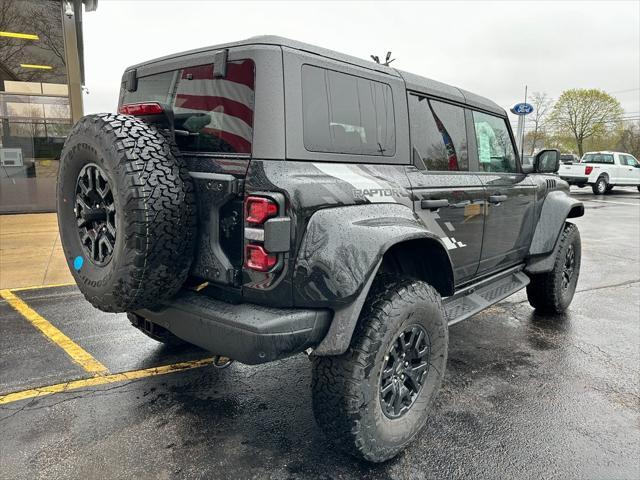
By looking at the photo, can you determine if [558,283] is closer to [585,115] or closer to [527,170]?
[527,170]

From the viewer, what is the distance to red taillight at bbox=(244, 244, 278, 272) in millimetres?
2074

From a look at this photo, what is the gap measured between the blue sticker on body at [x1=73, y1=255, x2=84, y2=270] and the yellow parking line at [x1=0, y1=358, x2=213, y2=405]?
3.44 feet

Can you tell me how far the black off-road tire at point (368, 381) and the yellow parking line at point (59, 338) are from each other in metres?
1.86

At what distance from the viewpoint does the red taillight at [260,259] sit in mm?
2074

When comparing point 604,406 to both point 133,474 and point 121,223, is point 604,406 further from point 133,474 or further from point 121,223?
point 121,223

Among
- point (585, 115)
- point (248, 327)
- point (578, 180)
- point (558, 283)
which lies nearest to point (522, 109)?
point (578, 180)

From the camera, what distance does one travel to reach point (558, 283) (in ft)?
14.7

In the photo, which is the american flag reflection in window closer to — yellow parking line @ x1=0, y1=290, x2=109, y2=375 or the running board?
the running board

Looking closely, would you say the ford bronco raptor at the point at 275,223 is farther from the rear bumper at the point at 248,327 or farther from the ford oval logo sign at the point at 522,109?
the ford oval logo sign at the point at 522,109

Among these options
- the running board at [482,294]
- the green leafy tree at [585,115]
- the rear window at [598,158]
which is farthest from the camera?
the green leafy tree at [585,115]

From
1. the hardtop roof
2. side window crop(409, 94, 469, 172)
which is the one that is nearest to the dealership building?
the hardtop roof

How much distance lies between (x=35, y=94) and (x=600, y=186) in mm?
21003

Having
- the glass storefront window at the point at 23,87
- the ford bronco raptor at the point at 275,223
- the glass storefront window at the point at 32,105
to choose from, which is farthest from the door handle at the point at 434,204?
the glass storefront window at the point at 23,87

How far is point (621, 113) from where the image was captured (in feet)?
136
